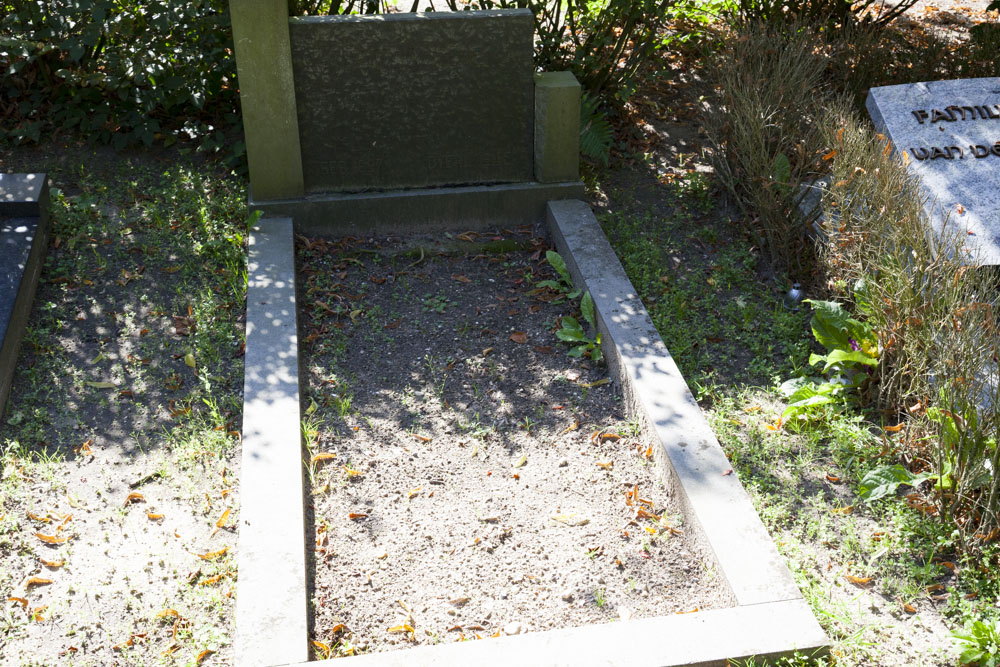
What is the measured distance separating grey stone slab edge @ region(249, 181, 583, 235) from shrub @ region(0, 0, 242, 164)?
80cm

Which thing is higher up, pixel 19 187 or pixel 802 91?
pixel 802 91

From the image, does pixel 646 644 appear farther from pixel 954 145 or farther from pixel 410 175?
pixel 410 175

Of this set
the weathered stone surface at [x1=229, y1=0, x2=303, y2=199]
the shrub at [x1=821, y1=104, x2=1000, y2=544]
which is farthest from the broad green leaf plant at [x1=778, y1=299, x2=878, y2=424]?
the weathered stone surface at [x1=229, y1=0, x2=303, y2=199]

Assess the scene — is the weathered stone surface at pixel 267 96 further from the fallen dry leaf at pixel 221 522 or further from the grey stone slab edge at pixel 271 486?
the fallen dry leaf at pixel 221 522

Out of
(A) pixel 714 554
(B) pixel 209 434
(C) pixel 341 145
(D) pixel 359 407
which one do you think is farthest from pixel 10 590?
(C) pixel 341 145

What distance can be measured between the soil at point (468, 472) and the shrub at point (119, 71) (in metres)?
1.74

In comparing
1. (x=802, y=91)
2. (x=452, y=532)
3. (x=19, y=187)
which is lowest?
(x=452, y=532)

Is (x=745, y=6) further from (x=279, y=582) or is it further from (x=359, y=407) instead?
(x=279, y=582)

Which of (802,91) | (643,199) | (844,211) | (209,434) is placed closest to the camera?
(209,434)

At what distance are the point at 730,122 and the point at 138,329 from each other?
3.61 meters

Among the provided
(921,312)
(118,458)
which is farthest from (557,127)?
(118,458)

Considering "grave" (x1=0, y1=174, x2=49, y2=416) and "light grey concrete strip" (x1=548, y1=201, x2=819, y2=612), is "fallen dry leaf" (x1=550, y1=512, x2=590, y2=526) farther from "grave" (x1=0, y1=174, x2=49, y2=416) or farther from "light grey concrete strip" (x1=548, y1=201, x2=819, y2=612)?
"grave" (x1=0, y1=174, x2=49, y2=416)

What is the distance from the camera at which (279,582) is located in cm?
321

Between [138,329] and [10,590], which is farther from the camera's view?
[138,329]
